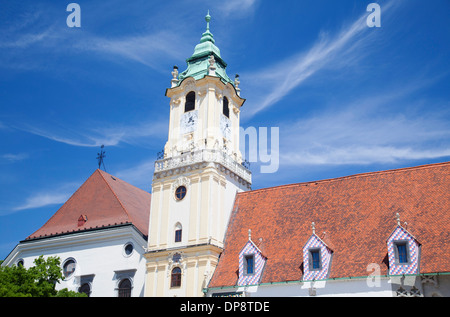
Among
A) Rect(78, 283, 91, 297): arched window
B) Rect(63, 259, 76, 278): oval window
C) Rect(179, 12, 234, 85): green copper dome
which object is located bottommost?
Rect(78, 283, 91, 297): arched window

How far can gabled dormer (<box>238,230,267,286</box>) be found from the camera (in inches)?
1119

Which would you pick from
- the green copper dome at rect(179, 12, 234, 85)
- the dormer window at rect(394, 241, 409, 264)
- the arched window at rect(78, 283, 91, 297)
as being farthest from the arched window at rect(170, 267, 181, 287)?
the green copper dome at rect(179, 12, 234, 85)

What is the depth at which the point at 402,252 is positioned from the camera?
83.1ft

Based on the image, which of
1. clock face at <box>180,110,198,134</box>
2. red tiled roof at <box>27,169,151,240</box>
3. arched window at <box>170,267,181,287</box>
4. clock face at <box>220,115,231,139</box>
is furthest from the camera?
red tiled roof at <box>27,169,151,240</box>

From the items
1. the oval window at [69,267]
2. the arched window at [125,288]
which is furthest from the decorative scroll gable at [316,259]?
the oval window at [69,267]

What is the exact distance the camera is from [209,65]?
37.8 meters

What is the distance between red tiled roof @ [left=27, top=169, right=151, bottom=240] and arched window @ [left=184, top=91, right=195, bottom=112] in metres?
8.69

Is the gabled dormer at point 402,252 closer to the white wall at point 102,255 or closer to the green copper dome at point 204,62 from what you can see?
the white wall at point 102,255

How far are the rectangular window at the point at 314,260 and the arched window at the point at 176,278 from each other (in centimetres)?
845

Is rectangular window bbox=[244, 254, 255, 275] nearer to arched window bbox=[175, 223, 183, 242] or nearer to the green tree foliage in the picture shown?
arched window bbox=[175, 223, 183, 242]

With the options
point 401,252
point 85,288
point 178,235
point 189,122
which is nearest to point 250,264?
point 178,235

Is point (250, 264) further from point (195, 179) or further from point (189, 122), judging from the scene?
point (189, 122)
